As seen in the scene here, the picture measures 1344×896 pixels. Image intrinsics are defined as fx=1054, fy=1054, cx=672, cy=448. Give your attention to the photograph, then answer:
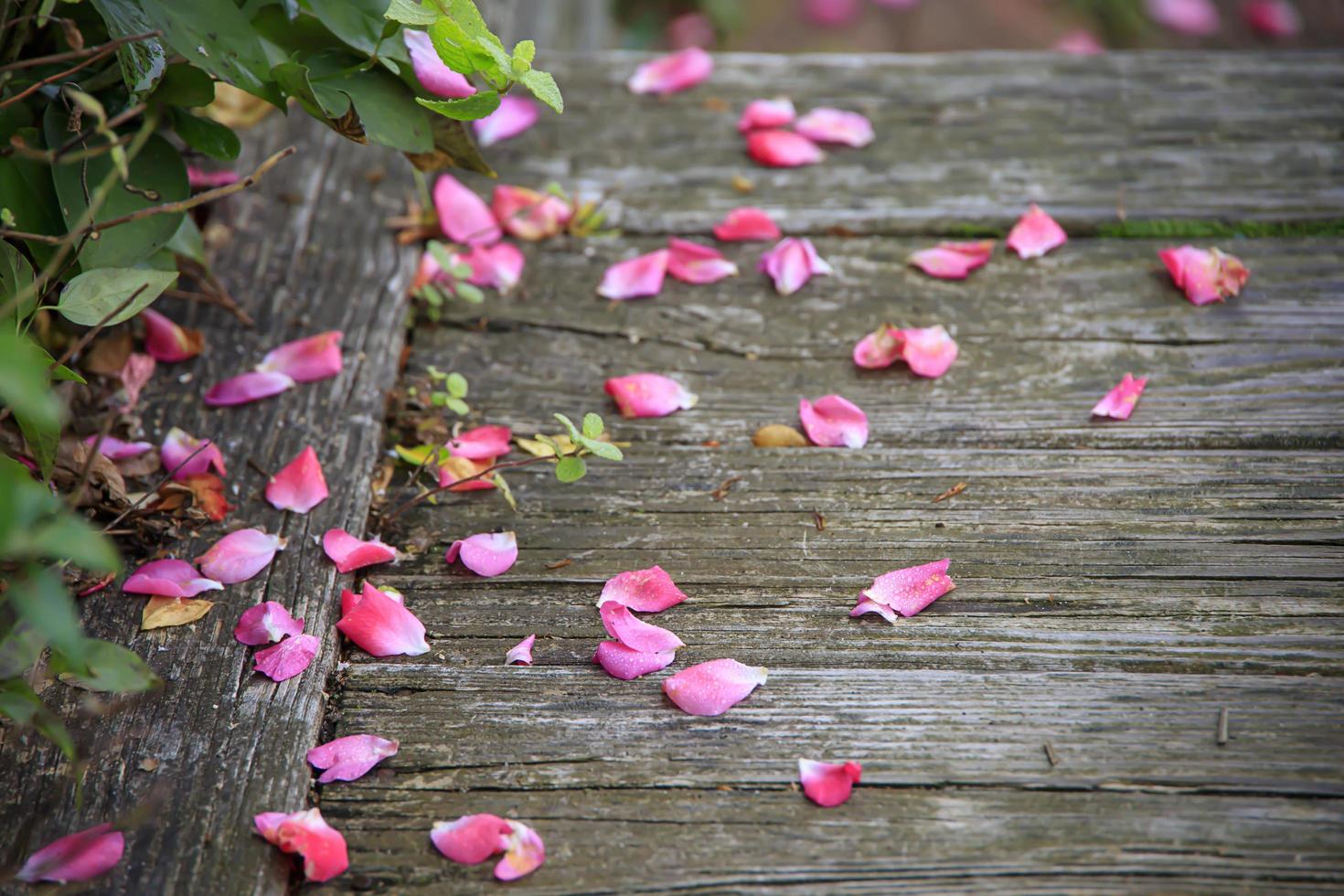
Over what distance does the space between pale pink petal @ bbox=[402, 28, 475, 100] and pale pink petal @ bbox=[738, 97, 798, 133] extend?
0.77 meters

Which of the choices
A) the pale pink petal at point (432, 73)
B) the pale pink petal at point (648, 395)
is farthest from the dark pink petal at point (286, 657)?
the pale pink petal at point (432, 73)

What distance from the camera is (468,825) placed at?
99 centimetres

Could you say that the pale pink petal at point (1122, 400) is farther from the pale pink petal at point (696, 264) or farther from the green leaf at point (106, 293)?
the green leaf at point (106, 293)

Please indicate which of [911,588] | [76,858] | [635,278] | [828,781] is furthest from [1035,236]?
[76,858]

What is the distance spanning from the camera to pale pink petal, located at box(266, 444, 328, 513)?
51.3 inches

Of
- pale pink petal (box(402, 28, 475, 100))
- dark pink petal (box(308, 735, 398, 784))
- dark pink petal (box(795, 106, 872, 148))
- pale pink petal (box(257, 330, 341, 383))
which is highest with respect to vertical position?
pale pink petal (box(402, 28, 475, 100))

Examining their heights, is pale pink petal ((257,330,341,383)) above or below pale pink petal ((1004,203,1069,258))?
below

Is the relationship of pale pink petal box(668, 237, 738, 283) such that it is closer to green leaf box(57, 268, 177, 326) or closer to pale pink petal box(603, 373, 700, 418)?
pale pink petal box(603, 373, 700, 418)

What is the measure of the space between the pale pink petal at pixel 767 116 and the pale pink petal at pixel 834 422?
2.30 feet

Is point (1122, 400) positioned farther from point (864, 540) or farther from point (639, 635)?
point (639, 635)

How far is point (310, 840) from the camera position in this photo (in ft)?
3.20

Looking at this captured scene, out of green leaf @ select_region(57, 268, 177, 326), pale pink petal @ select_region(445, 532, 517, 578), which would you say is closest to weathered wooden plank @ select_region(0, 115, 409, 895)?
pale pink petal @ select_region(445, 532, 517, 578)

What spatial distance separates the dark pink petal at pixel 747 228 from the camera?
1.72 m

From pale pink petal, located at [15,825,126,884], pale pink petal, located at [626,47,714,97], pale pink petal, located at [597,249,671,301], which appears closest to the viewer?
pale pink petal, located at [15,825,126,884]
